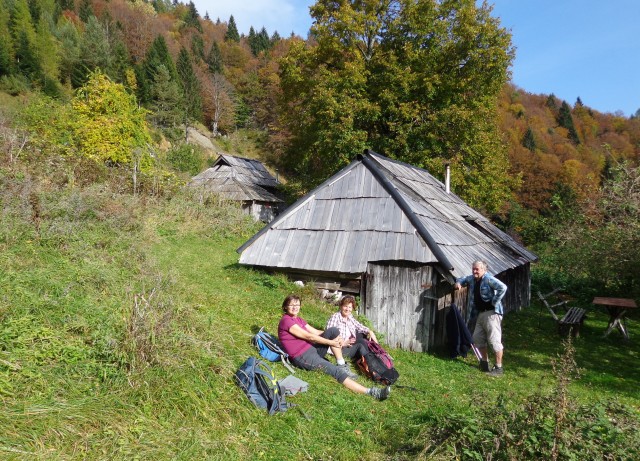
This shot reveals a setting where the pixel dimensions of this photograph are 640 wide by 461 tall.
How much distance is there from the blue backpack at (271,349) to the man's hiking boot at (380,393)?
45.5 inches

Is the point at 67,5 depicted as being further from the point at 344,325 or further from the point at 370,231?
the point at 344,325

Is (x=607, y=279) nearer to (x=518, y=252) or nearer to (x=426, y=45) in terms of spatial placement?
(x=518, y=252)

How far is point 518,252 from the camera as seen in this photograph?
43.9 ft

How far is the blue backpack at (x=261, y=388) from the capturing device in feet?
15.0

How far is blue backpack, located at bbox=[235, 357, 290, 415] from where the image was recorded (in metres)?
4.56

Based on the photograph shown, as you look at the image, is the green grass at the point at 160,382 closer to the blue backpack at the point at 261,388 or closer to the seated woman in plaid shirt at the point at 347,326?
the blue backpack at the point at 261,388

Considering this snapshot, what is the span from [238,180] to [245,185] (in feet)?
2.02

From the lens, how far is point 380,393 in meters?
5.55

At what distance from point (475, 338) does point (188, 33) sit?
80.0m

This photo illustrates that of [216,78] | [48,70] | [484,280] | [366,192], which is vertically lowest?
[484,280]

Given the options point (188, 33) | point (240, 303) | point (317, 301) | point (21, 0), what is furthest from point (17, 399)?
point (188, 33)

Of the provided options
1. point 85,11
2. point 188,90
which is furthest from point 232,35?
point 188,90

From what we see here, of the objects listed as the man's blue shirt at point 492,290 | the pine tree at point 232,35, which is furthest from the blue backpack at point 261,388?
the pine tree at point 232,35

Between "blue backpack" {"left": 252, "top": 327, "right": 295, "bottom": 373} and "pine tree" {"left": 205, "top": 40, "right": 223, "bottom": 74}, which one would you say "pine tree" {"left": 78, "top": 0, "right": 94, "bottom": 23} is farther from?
"blue backpack" {"left": 252, "top": 327, "right": 295, "bottom": 373}
